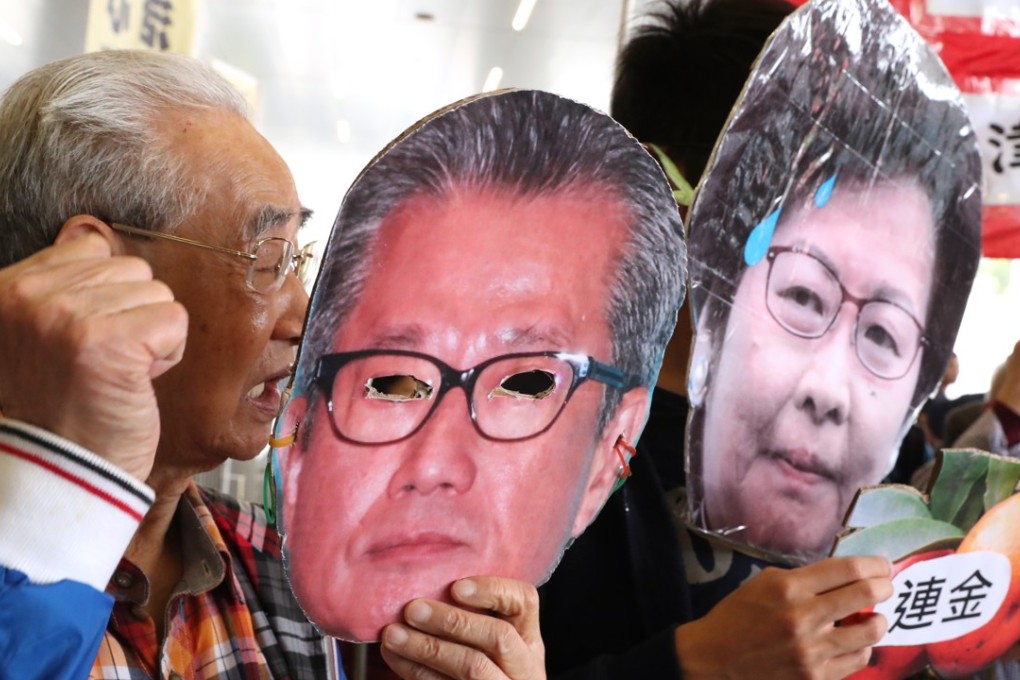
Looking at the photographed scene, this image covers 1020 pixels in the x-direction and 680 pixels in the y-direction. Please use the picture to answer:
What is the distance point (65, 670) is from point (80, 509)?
0.33 ft

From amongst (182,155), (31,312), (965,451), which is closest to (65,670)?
(31,312)

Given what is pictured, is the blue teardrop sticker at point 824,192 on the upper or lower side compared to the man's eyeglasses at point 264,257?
upper

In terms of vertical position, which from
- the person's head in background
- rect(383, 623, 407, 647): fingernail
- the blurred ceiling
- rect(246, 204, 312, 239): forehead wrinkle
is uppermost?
the person's head in background

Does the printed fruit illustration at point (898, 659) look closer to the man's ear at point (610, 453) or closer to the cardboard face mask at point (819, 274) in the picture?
the cardboard face mask at point (819, 274)

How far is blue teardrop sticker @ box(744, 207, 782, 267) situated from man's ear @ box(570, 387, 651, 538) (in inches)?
12.0

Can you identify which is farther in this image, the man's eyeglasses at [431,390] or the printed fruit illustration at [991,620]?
the printed fruit illustration at [991,620]

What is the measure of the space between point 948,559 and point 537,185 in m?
0.74

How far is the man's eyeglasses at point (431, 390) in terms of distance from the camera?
2.67 ft

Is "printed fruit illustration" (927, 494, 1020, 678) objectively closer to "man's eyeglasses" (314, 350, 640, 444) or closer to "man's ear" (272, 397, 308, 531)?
"man's eyeglasses" (314, 350, 640, 444)

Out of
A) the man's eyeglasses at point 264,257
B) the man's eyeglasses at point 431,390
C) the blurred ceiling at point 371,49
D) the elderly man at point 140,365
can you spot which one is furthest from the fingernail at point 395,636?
the blurred ceiling at point 371,49

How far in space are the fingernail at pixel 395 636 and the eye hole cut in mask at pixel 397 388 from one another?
17 cm

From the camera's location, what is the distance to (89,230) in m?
0.93

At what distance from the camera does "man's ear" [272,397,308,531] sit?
0.79 meters

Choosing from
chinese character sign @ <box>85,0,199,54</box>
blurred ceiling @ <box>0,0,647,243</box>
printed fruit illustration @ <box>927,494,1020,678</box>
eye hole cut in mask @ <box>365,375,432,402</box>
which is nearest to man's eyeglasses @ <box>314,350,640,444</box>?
eye hole cut in mask @ <box>365,375,432,402</box>
